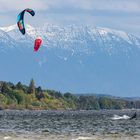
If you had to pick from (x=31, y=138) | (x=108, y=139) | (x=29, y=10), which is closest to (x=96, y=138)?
(x=108, y=139)

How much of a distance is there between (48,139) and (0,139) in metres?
5.10

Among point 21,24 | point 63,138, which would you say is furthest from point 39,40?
point 63,138

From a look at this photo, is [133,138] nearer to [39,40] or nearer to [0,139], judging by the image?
[0,139]

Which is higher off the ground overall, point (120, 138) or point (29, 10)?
point (29, 10)

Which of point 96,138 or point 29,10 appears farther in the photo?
point 29,10

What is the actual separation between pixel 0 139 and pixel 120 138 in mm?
13140

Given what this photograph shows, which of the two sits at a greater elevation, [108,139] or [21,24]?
[21,24]

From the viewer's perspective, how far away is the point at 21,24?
93.0 metres

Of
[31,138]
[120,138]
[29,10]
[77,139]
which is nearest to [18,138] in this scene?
[31,138]

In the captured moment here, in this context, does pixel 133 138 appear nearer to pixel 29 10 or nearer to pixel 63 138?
pixel 63 138

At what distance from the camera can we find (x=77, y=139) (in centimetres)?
7094

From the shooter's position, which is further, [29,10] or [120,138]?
[29,10]

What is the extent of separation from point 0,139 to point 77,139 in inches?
308

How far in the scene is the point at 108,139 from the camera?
7250 cm
